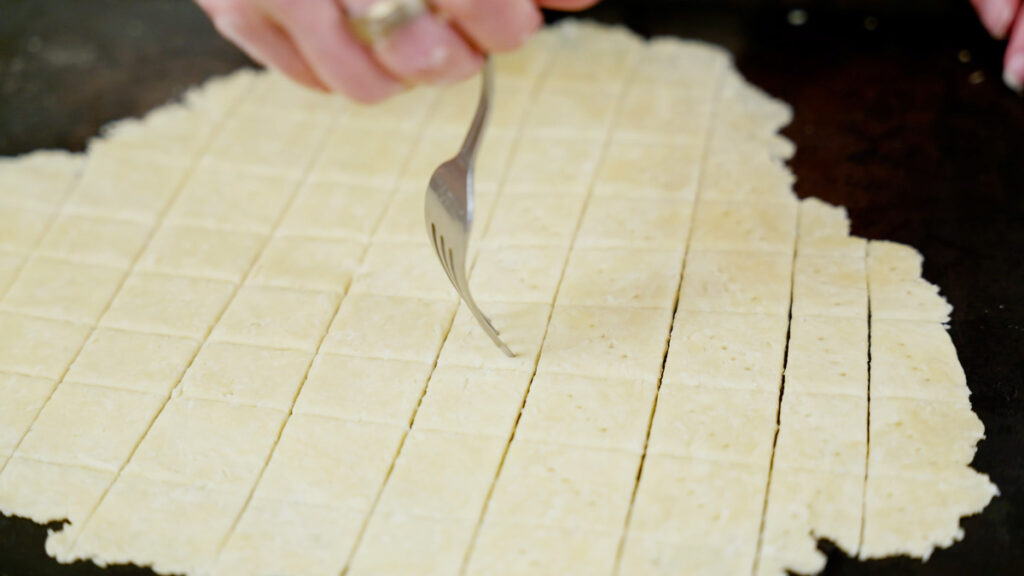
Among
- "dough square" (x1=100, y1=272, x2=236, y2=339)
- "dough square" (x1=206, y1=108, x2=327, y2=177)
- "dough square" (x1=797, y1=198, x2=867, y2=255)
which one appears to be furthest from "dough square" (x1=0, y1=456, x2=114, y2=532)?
"dough square" (x1=797, y1=198, x2=867, y2=255)

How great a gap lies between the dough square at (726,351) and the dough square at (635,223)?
0.20 meters

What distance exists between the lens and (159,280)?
6.48ft

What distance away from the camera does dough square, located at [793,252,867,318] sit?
1803mm

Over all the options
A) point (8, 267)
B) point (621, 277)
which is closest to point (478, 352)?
point (621, 277)

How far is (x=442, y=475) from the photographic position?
1.59 meters

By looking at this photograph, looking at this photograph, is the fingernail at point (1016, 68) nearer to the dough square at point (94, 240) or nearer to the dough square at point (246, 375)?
the dough square at point (246, 375)

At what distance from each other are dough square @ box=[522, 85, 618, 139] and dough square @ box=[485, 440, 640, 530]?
2.79ft

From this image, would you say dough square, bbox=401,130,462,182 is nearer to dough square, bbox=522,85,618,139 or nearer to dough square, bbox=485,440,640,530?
dough square, bbox=522,85,618,139

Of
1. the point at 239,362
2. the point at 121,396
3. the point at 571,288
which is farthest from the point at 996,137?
the point at 121,396

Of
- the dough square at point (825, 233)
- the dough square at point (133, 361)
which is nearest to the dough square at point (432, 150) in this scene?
the dough square at point (133, 361)

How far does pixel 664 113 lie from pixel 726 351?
719 mm

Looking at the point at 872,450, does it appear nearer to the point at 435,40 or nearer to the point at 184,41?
the point at 435,40

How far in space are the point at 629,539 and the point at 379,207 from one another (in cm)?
91

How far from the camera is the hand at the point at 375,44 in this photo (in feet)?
4.45
